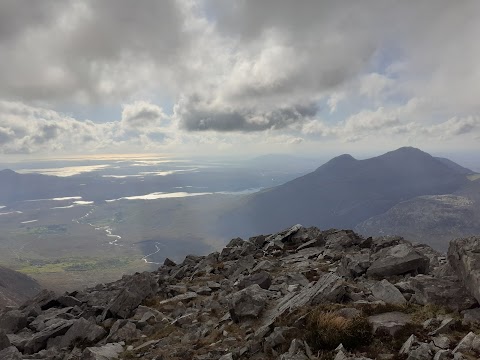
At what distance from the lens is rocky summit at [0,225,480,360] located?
15.9m

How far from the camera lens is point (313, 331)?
17000mm

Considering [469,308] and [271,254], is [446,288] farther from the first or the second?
[271,254]

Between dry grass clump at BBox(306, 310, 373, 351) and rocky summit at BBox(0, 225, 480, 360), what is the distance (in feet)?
0.15

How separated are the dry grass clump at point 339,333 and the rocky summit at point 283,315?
47 millimetres

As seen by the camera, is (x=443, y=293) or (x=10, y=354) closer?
(x=443, y=293)

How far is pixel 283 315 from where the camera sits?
20766mm

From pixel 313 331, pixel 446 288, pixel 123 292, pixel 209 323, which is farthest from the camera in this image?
pixel 123 292

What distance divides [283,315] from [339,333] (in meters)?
5.26

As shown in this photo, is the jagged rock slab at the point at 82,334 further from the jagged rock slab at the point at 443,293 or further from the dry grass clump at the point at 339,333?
the jagged rock slab at the point at 443,293

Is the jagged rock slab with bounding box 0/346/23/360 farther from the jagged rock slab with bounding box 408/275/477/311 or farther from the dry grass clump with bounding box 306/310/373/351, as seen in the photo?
the jagged rock slab with bounding box 408/275/477/311

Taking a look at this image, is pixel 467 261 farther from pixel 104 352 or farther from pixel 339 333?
pixel 104 352

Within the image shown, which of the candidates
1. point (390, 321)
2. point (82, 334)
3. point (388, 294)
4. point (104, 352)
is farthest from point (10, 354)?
point (388, 294)

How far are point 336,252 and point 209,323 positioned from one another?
80.0ft

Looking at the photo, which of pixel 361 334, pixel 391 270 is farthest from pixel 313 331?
pixel 391 270
